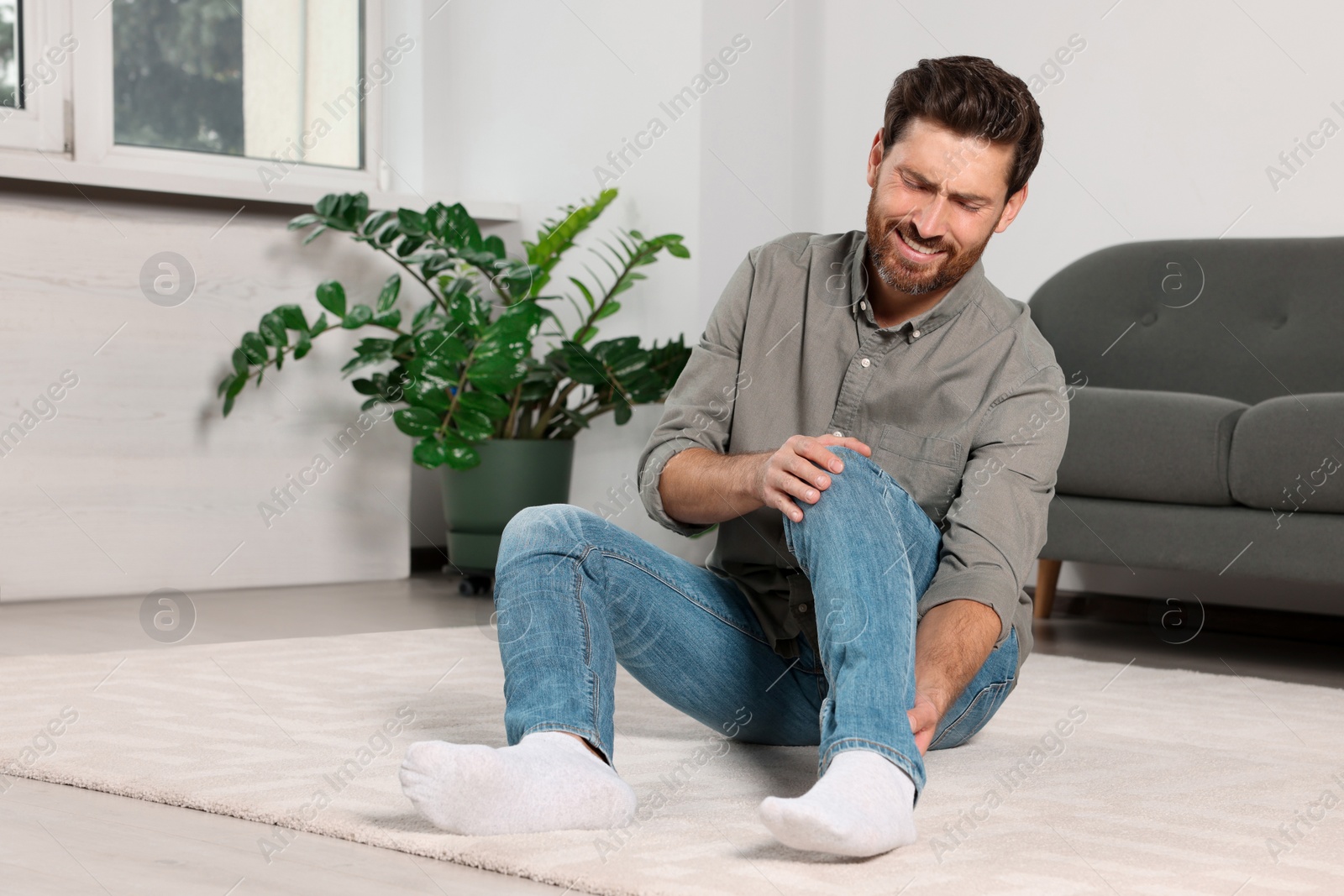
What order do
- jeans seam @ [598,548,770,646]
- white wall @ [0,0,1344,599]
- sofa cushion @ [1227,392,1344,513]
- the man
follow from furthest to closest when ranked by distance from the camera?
white wall @ [0,0,1344,599] < sofa cushion @ [1227,392,1344,513] < jeans seam @ [598,548,770,646] < the man

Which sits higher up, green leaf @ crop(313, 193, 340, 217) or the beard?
green leaf @ crop(313, 193, 340, 217)

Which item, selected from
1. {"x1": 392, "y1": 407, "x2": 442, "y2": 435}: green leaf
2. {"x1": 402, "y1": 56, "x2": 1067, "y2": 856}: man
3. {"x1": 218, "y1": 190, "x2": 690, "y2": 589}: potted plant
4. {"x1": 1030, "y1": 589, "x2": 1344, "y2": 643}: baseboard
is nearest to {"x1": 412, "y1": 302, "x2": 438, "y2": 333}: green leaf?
{"x1": 218, "y1": 190, "x2": 690, "y2": 589}: potted plant

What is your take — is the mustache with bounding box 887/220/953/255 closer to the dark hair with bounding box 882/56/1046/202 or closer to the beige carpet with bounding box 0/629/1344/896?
the dark hair with bounding box 882/56/1046/202

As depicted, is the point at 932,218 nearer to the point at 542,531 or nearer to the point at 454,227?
the point at 542,531

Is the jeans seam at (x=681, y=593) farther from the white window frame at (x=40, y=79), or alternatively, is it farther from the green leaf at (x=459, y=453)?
the white window frame at (x=40, y=79)

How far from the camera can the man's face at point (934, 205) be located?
1.43 meters

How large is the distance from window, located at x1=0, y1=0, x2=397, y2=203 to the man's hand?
8.25 feet

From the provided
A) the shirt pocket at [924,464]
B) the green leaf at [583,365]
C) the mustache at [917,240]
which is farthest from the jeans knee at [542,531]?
the green leaf at [583,365]

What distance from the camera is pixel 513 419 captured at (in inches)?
138

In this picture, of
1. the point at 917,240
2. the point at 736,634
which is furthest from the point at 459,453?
the point at 917,240

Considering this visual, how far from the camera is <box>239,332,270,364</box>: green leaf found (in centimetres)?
334

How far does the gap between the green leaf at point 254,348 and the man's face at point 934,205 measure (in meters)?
2.16

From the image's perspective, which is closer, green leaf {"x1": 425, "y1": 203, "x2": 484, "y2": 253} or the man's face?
the man's face

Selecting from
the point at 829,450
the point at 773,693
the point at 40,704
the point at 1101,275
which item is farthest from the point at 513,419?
the point at 829,450
